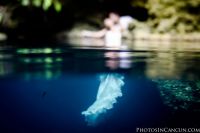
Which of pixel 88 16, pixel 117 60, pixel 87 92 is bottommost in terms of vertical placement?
pixel 87 92

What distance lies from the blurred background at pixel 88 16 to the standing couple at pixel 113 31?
21.4 inches

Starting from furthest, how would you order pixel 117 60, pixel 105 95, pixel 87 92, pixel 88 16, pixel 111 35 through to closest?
pixel 88 16, pixel 111 35, pixel 117 60, pixel 87 92, pixel 105 95

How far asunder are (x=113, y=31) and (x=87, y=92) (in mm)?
6358

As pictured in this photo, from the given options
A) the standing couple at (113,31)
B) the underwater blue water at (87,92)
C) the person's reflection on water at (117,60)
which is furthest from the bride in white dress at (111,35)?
the underwater blue water at (87,92)

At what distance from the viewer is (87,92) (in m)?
8.77

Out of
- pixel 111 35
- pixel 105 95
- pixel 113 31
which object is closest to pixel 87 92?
pixel 105 95

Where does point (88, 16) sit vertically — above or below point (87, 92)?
above

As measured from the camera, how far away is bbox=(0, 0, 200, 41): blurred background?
17516 mm

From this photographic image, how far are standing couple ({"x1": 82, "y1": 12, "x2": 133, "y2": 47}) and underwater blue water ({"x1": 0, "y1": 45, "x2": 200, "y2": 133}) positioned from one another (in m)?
3.53

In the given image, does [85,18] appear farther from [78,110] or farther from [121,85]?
[78,110]

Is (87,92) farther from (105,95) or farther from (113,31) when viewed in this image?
(113,31)

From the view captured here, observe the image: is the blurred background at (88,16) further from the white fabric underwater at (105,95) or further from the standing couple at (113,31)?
the white fabric underwater at (105,95)

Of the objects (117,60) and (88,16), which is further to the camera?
(88,16)

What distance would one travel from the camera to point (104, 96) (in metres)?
7.67
